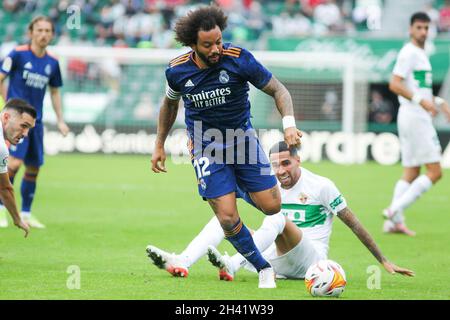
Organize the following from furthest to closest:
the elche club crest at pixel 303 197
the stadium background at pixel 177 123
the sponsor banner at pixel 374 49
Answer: the sponsor banner at pixel 374 49 → the stadium background at pixel 177 123 → the elche club crest at pixel 303 197

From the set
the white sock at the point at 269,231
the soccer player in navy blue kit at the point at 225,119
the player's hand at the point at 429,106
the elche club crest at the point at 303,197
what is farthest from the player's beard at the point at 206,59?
the player's hand at the point at 429,106

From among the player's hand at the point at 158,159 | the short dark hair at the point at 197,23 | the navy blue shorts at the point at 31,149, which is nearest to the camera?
the short dark hair at the point at 197,23

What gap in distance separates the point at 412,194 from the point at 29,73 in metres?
5.31

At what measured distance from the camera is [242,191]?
25.9ft

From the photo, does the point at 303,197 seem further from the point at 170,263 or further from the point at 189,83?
the point at 189,83

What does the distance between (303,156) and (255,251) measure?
15707 mm

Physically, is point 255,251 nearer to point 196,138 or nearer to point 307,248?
point 307,248

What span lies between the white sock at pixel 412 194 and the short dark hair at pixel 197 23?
5.44 m

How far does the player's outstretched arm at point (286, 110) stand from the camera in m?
6.84

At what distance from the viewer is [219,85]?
7469mm

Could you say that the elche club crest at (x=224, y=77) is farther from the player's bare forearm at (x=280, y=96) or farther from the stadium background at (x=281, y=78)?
the stadium background at (x=281, y=78)

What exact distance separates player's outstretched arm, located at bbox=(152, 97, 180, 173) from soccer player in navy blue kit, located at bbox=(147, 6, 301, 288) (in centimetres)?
9

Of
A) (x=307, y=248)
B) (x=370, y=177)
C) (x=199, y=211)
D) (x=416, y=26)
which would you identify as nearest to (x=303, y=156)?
(x=370, y=177)

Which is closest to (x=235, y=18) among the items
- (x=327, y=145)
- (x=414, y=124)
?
(x=327, y=145)
